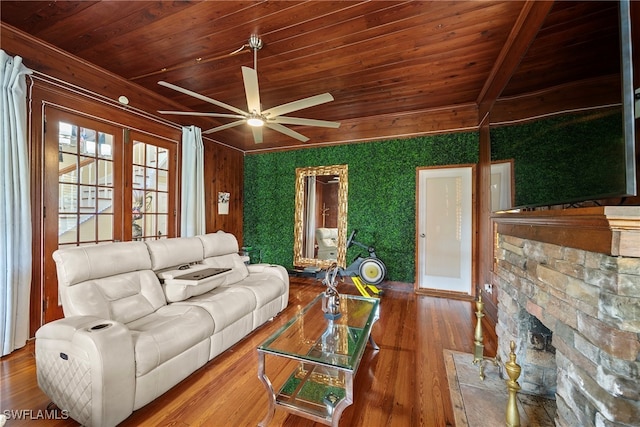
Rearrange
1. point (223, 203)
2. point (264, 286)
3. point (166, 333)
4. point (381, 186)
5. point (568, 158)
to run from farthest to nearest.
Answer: point (223, 203) → point (381, 186) → point (264, 286) → point (166, 333) → point (568, 158)

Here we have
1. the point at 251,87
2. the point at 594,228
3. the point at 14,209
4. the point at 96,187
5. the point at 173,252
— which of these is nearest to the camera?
the point at 594,228

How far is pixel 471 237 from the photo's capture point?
12.5ft

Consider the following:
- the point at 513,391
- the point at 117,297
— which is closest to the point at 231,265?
the point at 117,297

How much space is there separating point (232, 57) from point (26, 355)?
3.32 metres

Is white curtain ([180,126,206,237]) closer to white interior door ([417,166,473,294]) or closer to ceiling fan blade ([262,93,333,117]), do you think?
ceiling fan blade ([262,93,333,117])

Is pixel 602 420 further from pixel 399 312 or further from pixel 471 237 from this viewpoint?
pixel 471 237

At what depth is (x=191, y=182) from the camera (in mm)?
4035

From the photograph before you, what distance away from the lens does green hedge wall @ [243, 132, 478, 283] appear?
405 centimetres

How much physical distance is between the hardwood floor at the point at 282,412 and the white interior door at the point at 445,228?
121cm

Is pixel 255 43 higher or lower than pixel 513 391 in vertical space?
higher

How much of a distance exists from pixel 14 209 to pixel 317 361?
295 centimetres

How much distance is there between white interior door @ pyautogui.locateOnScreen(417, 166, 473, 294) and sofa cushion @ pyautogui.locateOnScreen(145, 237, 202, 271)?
10.6ft

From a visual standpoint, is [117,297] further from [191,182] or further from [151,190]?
[191,182]

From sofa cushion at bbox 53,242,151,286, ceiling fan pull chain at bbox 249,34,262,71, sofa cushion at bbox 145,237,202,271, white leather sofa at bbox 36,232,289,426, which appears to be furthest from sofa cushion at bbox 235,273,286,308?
ceiling fan pull chain at bbox 249,34,262,71
